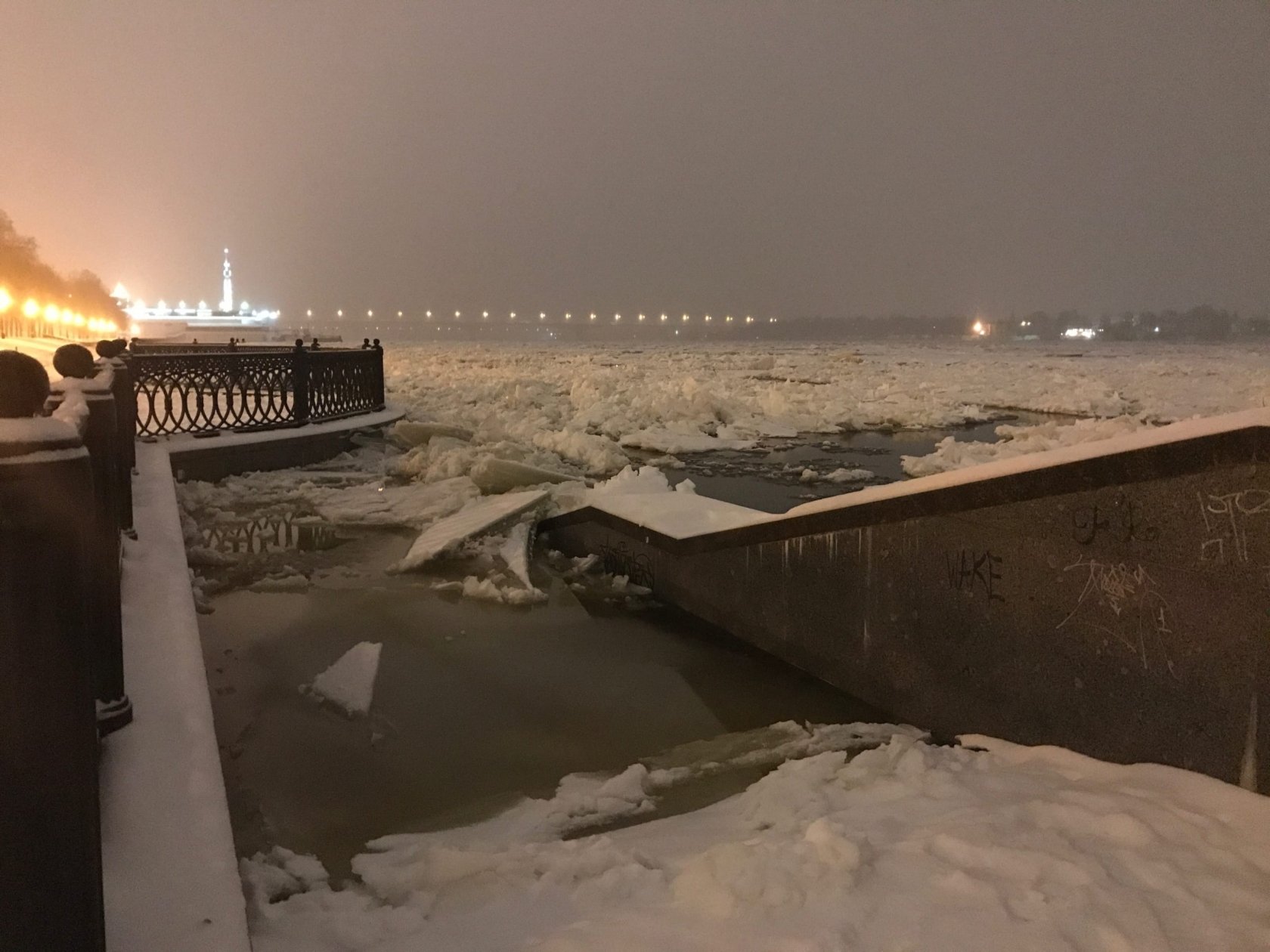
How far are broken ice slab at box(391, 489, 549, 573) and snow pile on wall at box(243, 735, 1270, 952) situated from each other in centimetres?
450

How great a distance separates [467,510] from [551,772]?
547cm

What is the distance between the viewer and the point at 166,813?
284 centimetres

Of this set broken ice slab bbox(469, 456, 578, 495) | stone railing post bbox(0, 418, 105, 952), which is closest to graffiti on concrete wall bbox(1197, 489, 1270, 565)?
stone railing post bbox(0, 418, 105, 952)

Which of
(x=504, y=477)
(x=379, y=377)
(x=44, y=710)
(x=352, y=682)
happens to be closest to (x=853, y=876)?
(x=44, y=710)

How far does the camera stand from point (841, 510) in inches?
226

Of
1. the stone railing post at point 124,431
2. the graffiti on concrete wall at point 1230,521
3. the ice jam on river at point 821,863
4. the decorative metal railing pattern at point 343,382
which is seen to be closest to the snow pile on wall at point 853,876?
the ice jam on river at point 821,863

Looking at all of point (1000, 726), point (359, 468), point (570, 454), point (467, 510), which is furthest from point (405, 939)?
point (570, 454)

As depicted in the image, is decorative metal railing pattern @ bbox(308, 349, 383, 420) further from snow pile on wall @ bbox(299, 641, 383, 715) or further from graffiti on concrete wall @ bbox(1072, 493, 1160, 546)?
graffiti on concrete wall @ bbox(1072, 493, 1160, 546)

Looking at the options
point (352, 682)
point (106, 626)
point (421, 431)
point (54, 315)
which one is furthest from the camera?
point (54, 315)

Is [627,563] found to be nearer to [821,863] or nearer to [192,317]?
[821,863]

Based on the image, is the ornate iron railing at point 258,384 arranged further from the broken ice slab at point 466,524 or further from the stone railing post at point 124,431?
the broken ice slab at point 466,524

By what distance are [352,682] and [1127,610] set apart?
14.8 feet

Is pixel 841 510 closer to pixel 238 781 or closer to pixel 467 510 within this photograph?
pixel 238 781

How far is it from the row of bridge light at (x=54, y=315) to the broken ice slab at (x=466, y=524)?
68.8 metres
